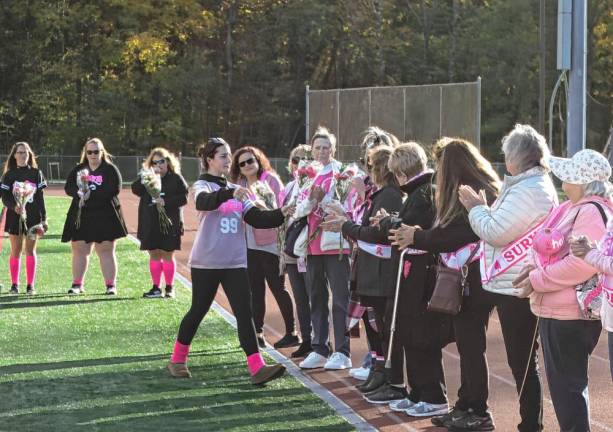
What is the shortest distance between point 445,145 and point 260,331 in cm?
419

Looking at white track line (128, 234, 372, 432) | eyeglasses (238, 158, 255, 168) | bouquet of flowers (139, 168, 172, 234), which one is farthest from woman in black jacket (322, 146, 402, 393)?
bouquet of flowers (139, 168, 172, 234)

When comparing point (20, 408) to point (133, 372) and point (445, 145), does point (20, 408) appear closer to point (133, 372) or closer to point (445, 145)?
point (133, 372)

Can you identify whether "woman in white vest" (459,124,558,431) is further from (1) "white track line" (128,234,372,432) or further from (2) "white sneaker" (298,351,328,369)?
(2) "white sneaker" (298,351,328,369)

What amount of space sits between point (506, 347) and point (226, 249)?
282 centimetres

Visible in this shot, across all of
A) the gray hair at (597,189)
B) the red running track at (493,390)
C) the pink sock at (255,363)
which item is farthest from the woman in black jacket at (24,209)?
the gray hair at (597,189)

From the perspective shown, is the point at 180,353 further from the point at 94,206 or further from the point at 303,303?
the point at 94,206

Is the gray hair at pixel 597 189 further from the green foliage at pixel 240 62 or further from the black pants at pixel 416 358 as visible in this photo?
the green foliage at pixel 240 62

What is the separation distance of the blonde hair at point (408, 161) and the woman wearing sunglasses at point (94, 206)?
23.2 feet

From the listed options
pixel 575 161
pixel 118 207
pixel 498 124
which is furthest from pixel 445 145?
pixel 498 124

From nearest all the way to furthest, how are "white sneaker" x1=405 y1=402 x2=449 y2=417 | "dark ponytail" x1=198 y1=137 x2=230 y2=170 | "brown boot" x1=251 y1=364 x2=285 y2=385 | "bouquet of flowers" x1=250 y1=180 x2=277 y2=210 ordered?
"white sneaker" x1=405 y1=402 x2=449 y2=417
"brown boot" x1=251 y1=364 x2=285 y2=385
"dark ponytail" x1=198 y1=137 x2=230 y2=170
"bouquet of flowers" x1=250 y1=180 x2=277 y2=210

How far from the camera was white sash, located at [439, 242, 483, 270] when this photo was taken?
7.31 m

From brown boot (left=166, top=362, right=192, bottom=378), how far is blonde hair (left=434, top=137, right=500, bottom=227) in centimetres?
301

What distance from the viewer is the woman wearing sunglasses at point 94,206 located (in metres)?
14.1

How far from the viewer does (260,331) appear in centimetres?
1098
